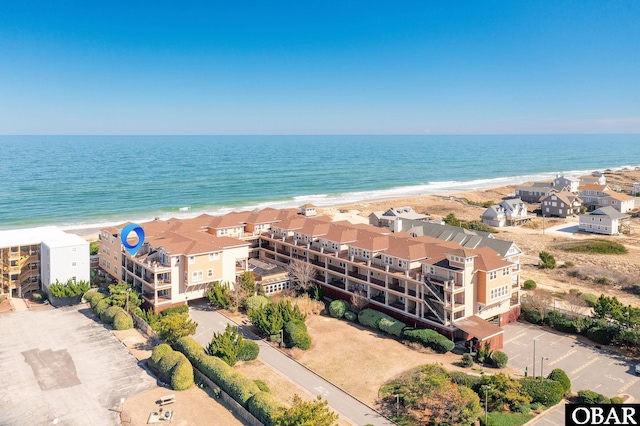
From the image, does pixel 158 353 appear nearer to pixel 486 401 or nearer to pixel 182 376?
pixel 182 376

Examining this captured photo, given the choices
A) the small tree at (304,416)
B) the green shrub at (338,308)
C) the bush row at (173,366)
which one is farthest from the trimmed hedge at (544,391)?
the bush row at (173,366)

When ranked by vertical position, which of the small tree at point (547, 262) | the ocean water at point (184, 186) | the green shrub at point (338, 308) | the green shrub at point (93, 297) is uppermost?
the ocean water at point (184, 186)

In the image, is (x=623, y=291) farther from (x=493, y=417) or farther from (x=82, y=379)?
(x=82, y=379)

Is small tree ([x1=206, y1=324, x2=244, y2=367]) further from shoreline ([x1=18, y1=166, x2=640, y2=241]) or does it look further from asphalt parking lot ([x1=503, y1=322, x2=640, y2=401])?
shoreline ([x1=18, y1=166, x2=640, y2=241])

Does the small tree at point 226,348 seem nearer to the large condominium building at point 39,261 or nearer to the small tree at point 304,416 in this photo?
the small tree at point 304,416

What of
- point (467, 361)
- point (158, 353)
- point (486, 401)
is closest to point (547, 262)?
point (467, 361)
